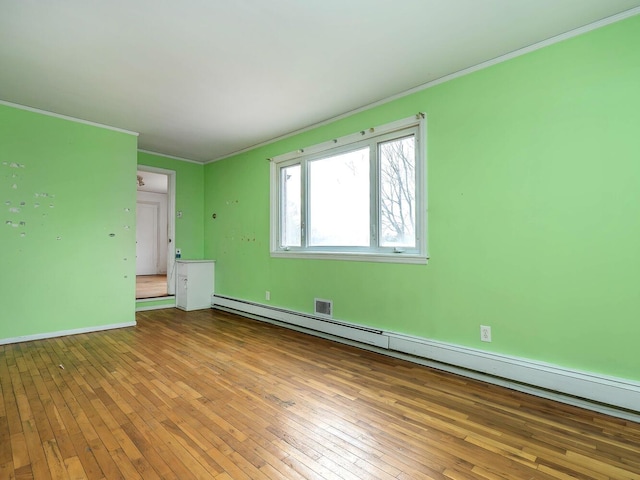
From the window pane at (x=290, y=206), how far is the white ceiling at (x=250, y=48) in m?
0.91

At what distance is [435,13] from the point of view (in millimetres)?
2049

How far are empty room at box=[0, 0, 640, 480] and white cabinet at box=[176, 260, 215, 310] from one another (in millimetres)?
1038

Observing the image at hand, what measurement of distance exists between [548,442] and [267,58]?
306 centimetres

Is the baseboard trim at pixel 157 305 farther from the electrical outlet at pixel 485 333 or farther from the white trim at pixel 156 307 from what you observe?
the electrical outlet at pixel 485 333

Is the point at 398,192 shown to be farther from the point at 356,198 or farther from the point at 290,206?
the point at 290,206

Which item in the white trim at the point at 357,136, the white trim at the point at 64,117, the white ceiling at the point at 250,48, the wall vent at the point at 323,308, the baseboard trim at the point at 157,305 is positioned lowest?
the baseboard trim at the point at 157,305

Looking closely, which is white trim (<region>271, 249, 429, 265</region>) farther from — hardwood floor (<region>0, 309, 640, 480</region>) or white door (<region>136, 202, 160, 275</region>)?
white door (<region>136, 202, 160, 275</region>)

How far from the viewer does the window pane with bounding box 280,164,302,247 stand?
427 cm

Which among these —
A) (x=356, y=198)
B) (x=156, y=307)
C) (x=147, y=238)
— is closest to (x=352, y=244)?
(x=356, y=198)

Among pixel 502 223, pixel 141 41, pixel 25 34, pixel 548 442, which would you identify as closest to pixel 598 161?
pixel 502 223

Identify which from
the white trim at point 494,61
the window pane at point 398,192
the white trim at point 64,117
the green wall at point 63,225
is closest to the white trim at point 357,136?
the window pane at point 398,192

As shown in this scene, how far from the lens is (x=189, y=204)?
5.62 meters

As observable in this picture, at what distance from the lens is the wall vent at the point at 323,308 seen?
3.71 m

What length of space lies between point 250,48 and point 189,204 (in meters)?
3.74
